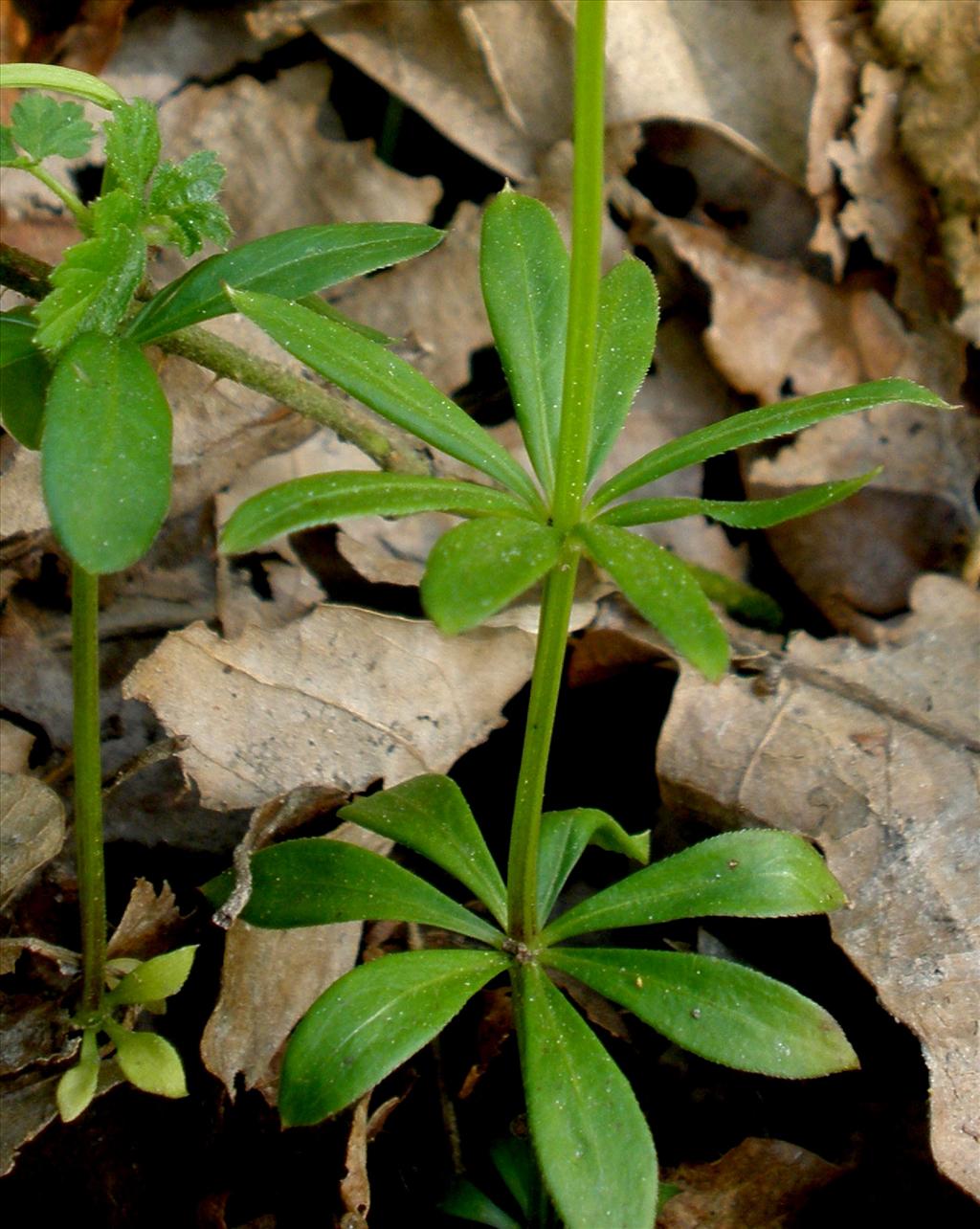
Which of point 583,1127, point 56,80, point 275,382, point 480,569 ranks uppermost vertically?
point 56,80

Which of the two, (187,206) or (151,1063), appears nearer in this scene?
(187,206)

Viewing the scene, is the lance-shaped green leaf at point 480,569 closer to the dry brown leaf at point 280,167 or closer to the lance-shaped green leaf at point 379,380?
the lance-shaped green leaf at point 379,380

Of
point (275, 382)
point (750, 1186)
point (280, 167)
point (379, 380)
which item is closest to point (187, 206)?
point (379, 380)

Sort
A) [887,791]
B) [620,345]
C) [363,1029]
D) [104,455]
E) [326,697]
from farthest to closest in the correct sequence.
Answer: [326,697] < [887,791] < [620,345] < [363,1029] < [104,455]

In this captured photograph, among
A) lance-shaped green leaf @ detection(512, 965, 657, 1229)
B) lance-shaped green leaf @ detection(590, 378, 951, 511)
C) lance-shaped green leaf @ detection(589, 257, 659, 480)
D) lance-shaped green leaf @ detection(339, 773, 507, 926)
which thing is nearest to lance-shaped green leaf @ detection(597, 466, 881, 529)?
lance-shaped green leaf @ detection(590, 378, 951, 511)

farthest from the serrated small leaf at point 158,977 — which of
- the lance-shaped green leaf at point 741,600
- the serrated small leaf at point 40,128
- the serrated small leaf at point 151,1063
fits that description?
the lance-shaped green leaf at point 741,600

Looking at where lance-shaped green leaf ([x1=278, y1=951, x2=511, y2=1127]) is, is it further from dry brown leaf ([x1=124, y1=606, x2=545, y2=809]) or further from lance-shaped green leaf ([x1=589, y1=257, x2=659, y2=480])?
lance-shaped green leaf ([x1=589, y1=257, x2=659, y2=480])

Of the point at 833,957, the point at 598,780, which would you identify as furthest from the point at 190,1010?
the point at 833,957

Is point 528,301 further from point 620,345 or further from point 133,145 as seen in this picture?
point 133,145

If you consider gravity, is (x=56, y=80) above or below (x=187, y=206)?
above
